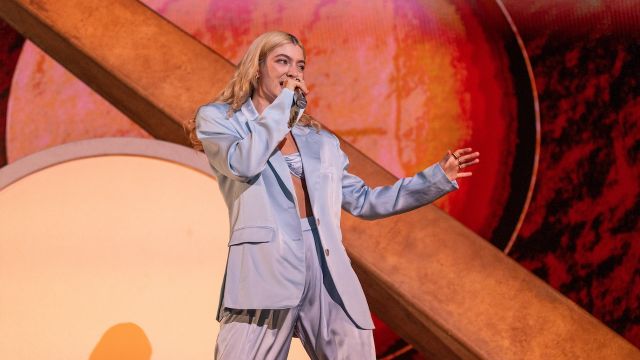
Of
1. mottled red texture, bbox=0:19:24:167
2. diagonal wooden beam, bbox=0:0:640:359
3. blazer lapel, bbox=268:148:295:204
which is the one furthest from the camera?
mottled red texture, bbox=0:19:24:167

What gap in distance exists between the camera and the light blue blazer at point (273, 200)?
4.70 ft

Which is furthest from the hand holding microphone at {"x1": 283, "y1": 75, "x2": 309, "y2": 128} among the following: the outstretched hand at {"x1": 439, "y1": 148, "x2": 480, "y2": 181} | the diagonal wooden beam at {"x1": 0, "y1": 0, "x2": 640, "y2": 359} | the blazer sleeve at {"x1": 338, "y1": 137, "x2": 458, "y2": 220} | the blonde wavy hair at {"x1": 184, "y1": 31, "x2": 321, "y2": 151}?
the diagonal wooden beam at {"x1": 0, "y1": 0, "x2": 640, "y2": 359}

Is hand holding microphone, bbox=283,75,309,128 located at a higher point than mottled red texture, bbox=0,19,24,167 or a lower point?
lower

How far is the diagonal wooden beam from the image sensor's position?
267cm

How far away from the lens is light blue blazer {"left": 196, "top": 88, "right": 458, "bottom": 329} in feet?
4.70

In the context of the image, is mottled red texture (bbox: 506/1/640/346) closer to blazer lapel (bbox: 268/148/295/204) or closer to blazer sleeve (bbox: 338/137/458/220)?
blazer sleeve (bbox: 338/137/458/220)

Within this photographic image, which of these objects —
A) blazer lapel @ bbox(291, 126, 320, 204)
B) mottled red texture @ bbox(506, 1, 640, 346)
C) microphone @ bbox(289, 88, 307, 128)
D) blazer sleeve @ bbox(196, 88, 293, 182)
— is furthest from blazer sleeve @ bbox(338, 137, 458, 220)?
mottled red texture @ bbox(506, 1, 640, 346)

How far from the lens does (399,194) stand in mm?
1688

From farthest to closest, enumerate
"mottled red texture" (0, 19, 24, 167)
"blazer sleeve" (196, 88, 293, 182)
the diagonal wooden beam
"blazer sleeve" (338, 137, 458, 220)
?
"mottled red texture" (0, 19, 24, 167) < the diagonal wooden beam < "blazer sleeve" (338, 137, 458, 220) < "blazer sleeve" (196, 88, 293, 182)

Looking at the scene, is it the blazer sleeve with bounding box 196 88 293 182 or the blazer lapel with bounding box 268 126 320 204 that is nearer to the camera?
the blazer sleeve with bounding box 196 88 293 182

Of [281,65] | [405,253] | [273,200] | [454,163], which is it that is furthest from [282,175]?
[405,253]

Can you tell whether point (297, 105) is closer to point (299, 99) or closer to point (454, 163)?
point (299, 99)

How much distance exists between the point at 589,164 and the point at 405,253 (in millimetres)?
839

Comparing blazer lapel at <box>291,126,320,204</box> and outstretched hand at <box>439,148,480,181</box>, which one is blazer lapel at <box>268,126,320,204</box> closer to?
blazer lapel at <box>291,126,320,204</box>
